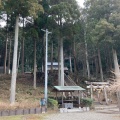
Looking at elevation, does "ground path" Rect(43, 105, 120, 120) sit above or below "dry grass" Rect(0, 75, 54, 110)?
below

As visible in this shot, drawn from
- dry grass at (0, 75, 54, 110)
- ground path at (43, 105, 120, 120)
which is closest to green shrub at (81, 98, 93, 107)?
ground path at (43, 105, 120, 120)

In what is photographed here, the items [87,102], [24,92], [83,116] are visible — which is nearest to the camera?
[83,116]

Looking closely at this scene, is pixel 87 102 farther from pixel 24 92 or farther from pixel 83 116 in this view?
pixel 24 92

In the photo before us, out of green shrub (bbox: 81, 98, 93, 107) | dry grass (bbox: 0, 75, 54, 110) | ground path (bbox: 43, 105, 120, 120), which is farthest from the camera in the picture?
green shrub (bbox: 81, 98, 93, 107)

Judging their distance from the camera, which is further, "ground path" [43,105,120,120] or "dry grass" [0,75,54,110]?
"dry grass" [0,75,54,110]

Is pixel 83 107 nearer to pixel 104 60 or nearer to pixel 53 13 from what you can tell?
pixel 53 13

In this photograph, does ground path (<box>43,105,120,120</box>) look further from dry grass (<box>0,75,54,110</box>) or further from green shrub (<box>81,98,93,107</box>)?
green shrub (<box>81,98,93,107</box>)

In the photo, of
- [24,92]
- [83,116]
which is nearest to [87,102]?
[83,116]

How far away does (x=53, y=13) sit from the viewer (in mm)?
21219

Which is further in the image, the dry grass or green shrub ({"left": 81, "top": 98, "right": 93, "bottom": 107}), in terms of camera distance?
green shrub ({"left": 81, "top": 98, "right": 93, "bottom": 107})

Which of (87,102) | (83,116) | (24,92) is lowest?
(83,116)

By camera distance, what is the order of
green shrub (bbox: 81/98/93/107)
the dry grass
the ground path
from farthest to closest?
1. green shrub (bbox: 81/98/93/107)
2. the dry grass
3. the ground path

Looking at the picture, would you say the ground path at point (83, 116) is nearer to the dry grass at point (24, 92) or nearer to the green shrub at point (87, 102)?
the dry grass at point (24, 92)

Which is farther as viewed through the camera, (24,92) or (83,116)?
(24,92)
